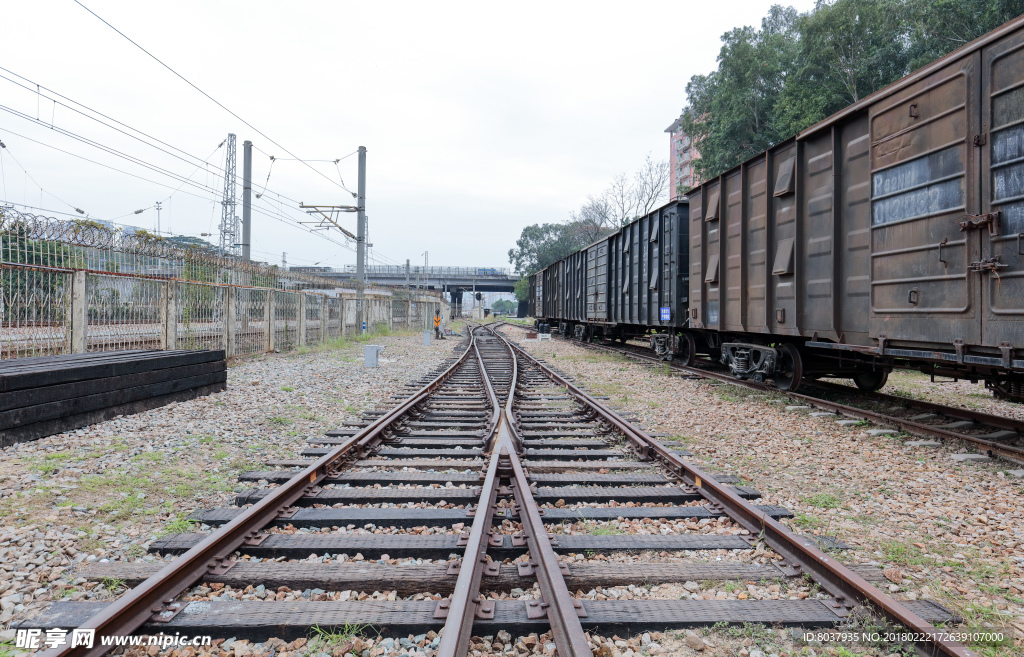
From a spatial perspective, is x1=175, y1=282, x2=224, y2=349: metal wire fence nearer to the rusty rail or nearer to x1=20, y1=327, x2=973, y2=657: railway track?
x1=20, y1=327, x2=973, y2=657: railway track

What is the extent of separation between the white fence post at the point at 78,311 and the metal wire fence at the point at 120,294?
16 millimetres

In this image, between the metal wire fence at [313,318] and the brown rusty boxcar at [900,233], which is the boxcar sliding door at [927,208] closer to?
the brown rusty boxcar at [900,233]

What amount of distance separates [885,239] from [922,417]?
2.48 meters

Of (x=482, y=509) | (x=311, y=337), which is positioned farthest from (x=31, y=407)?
(x=311, y=337)

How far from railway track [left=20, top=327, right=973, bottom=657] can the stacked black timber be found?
2.89 m

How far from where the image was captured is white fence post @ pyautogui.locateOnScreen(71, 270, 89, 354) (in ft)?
29.3

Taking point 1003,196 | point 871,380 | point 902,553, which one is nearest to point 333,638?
point 902,553

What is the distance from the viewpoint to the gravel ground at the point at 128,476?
10.0ft

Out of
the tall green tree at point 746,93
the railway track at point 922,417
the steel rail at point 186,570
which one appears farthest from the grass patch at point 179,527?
the tall green tree at point 746,93

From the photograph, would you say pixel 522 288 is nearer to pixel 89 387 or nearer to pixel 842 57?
pixel 842 57

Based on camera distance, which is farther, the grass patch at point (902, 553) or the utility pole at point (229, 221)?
the utility pole at point (229, 221)

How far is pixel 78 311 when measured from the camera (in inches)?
357

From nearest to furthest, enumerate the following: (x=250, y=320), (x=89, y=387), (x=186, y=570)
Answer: (x=186, y=570) < (x=89, y=387) < (x=250, y=320)

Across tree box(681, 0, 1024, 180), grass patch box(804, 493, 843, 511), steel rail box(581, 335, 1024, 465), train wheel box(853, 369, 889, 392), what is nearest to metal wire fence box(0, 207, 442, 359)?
grass patch box(804, 493, 843, 511)
